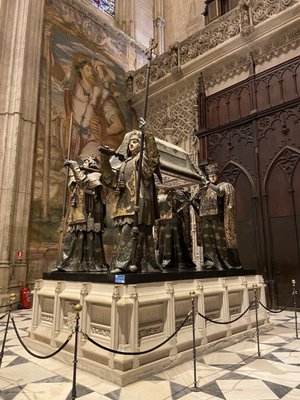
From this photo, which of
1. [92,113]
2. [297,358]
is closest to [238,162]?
[92,113]

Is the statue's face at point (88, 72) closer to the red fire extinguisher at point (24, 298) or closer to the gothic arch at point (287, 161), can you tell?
the gothic arch at point (287, 161)

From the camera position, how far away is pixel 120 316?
11.0ft

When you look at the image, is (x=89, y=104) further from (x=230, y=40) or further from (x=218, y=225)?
(x=218, y=225)

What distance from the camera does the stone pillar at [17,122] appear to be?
8258 mm

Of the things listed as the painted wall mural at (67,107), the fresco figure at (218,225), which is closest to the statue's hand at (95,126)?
the painted wall mural at (67,107)

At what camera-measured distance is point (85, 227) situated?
199 inches

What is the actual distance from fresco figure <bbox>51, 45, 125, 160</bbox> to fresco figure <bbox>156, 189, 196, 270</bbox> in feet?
18.3

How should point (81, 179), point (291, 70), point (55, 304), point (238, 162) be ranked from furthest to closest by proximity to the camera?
point (238, 162), point (291, 70), point (81, 179), point (55, 304)

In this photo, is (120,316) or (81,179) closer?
(120,316)

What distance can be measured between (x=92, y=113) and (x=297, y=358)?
1008 cm

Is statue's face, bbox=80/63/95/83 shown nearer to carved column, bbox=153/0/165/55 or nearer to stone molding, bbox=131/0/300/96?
stone molding, bbox=131/0/300/96

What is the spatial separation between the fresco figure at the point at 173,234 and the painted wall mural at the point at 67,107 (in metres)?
3.44

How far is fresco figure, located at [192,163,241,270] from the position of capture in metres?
5.82

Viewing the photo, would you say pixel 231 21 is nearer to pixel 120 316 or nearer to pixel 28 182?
pixel 28 182
